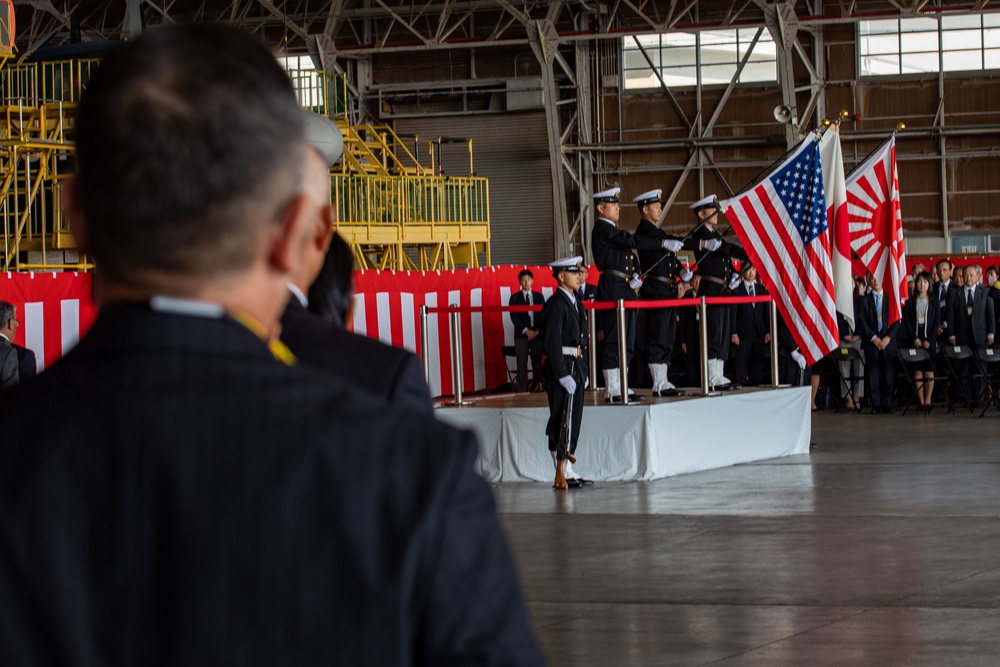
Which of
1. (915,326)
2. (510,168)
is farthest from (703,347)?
(510,168)

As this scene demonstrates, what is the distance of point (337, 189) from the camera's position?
77.7 feet

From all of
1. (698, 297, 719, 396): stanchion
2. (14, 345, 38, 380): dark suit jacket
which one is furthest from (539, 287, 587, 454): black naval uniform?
(14, 345, 38, 380): dark suit jacket

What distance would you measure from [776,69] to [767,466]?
1846cm

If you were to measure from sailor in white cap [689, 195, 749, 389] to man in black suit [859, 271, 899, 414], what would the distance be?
3975 millimetres

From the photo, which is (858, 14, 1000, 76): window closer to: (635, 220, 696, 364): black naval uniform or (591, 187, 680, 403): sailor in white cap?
(635, 220, 696, 364): black naval uniform

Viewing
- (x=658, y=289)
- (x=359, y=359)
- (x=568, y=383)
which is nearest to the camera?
(x=359, y=359)

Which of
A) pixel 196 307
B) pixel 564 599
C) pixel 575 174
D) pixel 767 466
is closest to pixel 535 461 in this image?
pixel 767 466

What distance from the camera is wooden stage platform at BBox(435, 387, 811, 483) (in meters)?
11.4

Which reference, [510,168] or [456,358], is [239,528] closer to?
[456,358]

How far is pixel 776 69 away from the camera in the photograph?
29.0 m

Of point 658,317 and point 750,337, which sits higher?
point 658,317

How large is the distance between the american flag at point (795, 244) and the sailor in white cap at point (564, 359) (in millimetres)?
1977

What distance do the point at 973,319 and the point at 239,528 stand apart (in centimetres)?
1717

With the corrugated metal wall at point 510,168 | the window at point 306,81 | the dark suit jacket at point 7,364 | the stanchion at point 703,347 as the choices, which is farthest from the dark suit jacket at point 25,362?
the corrugated metal wall at point 510,168
